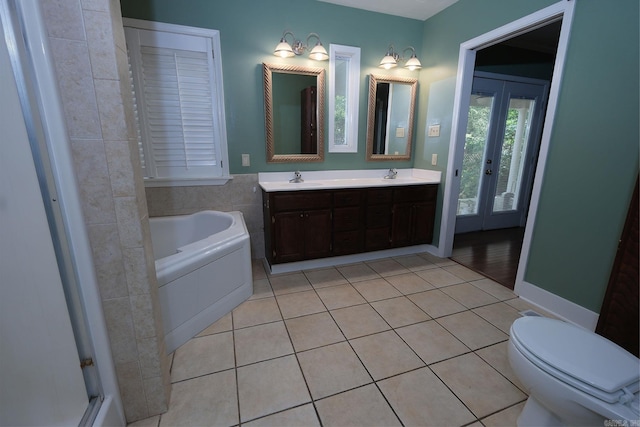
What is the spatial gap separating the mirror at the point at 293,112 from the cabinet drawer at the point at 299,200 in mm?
537

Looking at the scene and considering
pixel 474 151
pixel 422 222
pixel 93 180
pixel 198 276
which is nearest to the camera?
pixel 93 180

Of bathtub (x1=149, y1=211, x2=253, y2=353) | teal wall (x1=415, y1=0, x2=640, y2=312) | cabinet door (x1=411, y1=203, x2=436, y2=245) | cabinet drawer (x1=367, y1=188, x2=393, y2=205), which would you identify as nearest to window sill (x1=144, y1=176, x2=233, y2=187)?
bathtub (x1=149, y1=211, x2=253, y2=353)

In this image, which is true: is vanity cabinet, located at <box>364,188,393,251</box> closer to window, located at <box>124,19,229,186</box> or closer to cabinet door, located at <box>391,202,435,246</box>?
cabinet door, located at <box>391,202,435,246</box>

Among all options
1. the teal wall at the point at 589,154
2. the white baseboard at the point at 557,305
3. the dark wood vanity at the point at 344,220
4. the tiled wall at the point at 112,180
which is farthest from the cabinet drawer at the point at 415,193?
the tiled wall at the point at 112,180

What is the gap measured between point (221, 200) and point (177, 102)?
957mm

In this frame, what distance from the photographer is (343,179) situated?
3.12 metres

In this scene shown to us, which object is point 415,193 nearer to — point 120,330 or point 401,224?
point 401,224

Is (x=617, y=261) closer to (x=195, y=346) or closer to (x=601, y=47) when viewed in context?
(x=601, y=47)

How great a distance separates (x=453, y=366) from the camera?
1.55 meters

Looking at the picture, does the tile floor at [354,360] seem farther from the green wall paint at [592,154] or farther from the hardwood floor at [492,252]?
the green wall paint at [592,154]

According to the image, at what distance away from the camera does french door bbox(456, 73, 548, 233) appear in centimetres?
359

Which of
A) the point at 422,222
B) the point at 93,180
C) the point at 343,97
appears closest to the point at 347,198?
the point at 422,222

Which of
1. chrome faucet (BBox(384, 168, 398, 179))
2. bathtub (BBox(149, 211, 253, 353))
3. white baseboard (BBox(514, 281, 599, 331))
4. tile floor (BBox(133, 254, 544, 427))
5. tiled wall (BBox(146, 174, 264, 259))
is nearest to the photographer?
tile floor (BBox(133, 254, 544, 427))

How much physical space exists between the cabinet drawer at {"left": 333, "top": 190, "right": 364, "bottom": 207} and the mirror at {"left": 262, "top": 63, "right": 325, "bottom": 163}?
1.88 ft
